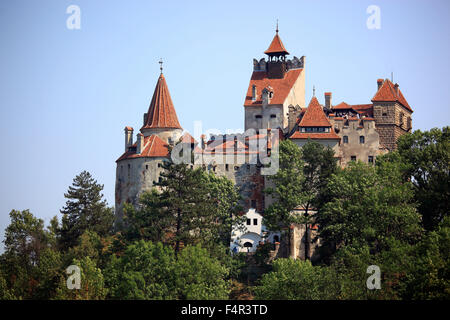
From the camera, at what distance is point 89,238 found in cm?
8838

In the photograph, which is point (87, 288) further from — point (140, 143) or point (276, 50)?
point (276, 50)

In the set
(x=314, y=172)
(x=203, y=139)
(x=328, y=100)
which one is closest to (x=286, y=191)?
(x=314, y=172)

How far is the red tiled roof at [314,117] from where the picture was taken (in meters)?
98.3

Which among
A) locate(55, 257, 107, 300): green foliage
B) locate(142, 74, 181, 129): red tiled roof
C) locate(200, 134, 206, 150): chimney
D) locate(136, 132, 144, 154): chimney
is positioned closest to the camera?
locate(55, 257, 107, 300): green foliage

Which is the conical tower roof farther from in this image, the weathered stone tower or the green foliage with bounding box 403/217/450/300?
the green foliage with bounding box 403/217/450/300

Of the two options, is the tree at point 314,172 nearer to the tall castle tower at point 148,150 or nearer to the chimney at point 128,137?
the tall castle tower at point 148,150

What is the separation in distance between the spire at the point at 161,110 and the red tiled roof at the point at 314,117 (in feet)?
51.0

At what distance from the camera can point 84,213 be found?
9525 cm

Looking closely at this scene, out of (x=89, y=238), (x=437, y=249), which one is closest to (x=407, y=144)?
(x=437, y=249)

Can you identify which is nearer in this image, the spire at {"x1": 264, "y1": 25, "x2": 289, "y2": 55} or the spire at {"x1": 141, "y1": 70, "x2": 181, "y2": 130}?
the spire at {"x1": 141, "y1": 70, "x2": 181, "y2": 130}

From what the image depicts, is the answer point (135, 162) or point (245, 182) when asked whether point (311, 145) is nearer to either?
point (245, 182)

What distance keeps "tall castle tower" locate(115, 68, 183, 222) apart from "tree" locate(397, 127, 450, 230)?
26.0 m

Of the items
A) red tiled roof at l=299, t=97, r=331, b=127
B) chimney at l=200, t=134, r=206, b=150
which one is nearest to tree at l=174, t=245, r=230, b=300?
red tiled roof at l=299, t=97, r=331, b=127

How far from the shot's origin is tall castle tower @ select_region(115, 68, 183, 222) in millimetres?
101188
